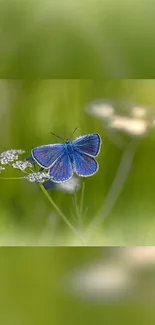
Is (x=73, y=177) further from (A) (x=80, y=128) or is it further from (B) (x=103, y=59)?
(B) (x=103, y=59)

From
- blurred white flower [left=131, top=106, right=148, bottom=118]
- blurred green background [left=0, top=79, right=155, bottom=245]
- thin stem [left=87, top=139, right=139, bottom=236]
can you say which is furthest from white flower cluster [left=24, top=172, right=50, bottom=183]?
blurred white flower [left=131, top=106, right=148, bottom=118]

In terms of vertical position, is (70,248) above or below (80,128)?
below

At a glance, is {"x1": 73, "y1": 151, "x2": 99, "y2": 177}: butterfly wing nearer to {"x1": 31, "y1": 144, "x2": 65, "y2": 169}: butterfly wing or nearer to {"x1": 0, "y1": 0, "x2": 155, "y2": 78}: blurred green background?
{"x1": 31, "y1": 144, "x2": 65, "y2": 169}: butterfly wing

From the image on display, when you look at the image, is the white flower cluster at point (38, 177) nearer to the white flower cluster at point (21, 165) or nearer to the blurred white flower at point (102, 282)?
the white flower cluster at point (21, 165)

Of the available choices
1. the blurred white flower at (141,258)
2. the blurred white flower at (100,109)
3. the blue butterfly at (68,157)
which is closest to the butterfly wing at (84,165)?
the blue butterfly at (68,157)

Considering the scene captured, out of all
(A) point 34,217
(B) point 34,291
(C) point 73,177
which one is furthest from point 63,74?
(B) point 34,291
